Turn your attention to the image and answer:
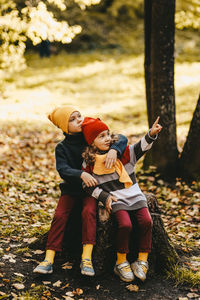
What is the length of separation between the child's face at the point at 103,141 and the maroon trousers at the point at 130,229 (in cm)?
73

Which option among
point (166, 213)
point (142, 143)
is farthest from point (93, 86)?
point (142, 143)

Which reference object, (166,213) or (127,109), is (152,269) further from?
(127,109)

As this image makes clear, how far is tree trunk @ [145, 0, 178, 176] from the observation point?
5.91 metres

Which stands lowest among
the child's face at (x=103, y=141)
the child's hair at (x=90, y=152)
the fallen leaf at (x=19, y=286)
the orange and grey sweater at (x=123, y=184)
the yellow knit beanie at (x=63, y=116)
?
the fallen leaf at (x=19, y=286)

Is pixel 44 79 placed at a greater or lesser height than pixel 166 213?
greater

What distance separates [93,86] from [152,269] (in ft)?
36.3

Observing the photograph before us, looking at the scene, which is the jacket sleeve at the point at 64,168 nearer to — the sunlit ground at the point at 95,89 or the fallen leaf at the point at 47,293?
the fallen leaf at the point at 47,293

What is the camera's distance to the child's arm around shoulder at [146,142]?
369 centimetres

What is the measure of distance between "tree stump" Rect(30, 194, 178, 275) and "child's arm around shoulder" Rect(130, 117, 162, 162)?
0.54 m

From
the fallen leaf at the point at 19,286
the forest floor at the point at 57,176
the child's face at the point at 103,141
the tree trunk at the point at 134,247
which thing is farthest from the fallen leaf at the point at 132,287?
the child's face at the point at 103,141

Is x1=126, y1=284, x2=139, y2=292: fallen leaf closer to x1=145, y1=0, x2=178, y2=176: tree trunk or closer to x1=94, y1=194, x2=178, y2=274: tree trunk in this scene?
x1=94, y1=194, x2=178, y2=274: tree trunk

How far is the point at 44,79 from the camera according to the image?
14.4 meters

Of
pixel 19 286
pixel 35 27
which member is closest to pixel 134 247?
pixel 19 286

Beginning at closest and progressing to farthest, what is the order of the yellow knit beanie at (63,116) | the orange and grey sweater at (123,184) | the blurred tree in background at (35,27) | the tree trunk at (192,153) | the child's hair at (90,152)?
the orange and grey sweater at (123,184) → the child's hair at (90,152) → the yellow knit beanie at (63,116) → the blurred tree in background at (35,27) → the tree trunk at (192,153)
